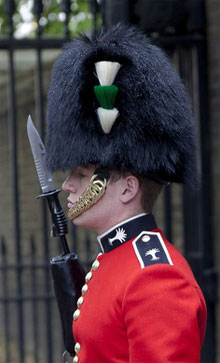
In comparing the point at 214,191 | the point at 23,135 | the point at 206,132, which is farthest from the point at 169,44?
the point at 23,135

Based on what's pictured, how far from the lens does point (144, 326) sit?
2.10 meters

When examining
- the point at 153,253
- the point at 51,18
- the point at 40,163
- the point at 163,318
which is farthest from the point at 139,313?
the point at 51,18

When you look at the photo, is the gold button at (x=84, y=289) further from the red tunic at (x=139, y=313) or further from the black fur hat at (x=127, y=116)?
the black fur hat at (x=127, y=116)

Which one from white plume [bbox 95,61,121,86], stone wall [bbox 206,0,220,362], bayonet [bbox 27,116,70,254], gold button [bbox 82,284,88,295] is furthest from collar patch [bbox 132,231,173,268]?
stone wall [bbox 206,0,220,362]

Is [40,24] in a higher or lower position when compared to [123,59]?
higher

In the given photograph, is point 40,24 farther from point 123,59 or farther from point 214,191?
point 123,59

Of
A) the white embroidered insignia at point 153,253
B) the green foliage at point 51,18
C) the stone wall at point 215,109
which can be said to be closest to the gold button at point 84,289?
the white embroidered insignia at point 153,253

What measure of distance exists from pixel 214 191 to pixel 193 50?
92 cm

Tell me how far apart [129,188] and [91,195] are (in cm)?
12

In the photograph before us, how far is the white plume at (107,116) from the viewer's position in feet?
7.72

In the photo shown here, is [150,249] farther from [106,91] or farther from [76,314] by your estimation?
[106,91]

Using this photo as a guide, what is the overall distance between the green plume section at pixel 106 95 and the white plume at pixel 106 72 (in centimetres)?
2

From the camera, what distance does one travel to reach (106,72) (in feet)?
7.68

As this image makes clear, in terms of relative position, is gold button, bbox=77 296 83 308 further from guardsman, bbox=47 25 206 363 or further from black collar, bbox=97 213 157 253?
black collar, bbox=97 213 157 253
